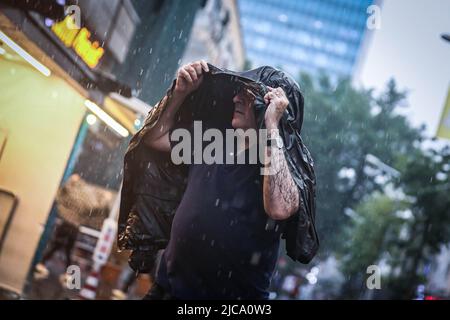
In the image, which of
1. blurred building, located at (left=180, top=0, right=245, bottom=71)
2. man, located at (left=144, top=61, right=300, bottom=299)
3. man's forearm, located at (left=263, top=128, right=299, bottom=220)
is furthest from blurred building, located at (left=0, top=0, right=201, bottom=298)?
blurred building, located at (left=180, top=0, right=245, bottom=71)

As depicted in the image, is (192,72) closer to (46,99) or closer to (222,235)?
(222,235)

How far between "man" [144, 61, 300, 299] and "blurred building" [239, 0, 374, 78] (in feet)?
439

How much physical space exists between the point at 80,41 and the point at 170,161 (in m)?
4.94

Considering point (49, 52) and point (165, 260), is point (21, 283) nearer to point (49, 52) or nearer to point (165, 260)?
point (49, 52)

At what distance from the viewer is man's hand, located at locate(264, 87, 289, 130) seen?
5.89ft

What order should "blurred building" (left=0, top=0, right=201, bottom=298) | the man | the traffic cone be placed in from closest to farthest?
the man < "blurred building" (left=0, top=0, right=201, bottom=298) < the traffic cone

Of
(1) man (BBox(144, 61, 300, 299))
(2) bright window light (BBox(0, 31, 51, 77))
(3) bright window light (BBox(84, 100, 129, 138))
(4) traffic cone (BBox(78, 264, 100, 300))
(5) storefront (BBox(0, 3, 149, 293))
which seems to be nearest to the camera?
(1) man (BBox(144, 61, 300, 299))

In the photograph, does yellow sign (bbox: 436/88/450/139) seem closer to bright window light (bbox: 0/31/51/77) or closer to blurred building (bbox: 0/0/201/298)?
blurred building (bbox: 0/0/201/298)

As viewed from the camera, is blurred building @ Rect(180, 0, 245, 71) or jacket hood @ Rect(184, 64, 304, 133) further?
blurred building @ Rect(180, 0, 245, 71)

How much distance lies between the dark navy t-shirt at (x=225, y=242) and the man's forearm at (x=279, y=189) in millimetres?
110

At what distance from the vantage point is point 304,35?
439 ft

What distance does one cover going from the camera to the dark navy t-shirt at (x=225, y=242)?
189 centimetres

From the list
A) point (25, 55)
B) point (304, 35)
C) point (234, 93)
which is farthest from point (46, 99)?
point (304, 35)
